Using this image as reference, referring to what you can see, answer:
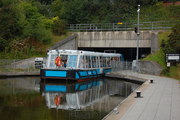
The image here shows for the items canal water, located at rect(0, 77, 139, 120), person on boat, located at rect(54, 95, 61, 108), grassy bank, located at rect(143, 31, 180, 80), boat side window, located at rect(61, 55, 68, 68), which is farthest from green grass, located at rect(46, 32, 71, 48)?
person on boat, located at rect(54, 95, 61, 108)

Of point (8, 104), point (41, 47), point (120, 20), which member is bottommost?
point (8, 104)

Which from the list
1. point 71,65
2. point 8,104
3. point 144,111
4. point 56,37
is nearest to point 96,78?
point 71,65

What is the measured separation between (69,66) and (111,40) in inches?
631

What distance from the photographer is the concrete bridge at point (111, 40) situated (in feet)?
135

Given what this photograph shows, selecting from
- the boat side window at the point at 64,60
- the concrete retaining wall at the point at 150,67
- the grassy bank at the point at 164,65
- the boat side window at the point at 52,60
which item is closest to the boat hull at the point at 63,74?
the boat side window at the point at 64,60

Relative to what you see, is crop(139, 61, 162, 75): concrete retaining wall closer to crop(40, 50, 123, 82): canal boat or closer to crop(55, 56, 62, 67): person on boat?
crop(40, 50, 123, 82): canal boat

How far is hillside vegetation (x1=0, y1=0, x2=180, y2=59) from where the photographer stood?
38062 mm

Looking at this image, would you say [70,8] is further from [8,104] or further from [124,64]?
[8,104]

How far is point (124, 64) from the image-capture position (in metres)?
37.9

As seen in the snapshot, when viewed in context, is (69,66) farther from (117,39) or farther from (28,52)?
(117,39)

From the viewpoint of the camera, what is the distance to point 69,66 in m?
28.4

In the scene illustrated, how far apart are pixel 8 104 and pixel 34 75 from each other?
18373mm

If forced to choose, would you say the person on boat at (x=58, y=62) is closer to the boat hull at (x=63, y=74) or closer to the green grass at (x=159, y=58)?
the boat hull at (x=63, y=74)

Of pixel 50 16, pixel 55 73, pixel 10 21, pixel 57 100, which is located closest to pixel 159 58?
pixel 55 73
